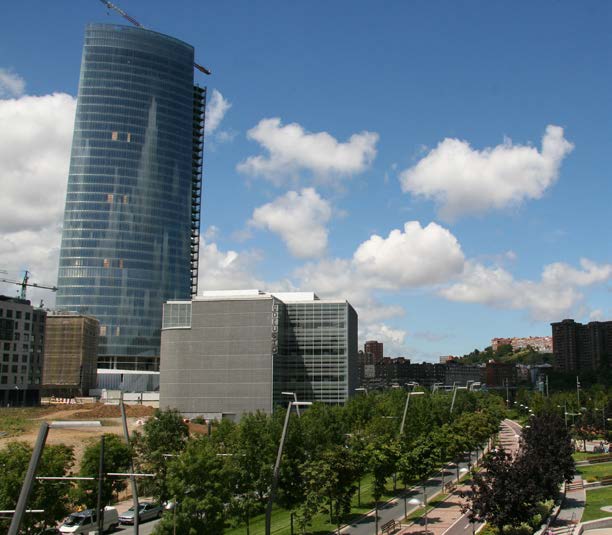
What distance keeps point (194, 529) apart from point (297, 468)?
575 inches

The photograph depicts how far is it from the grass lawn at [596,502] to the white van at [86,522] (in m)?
36.6

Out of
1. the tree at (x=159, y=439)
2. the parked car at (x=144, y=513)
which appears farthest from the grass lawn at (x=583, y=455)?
the parked car at (x=144, y=513)

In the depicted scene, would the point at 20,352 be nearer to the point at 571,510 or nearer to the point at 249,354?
the point at 249,354

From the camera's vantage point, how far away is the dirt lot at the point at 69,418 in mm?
80700

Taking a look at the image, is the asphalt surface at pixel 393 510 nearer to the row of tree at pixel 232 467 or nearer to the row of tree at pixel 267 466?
the row of tree at pixel 267 466

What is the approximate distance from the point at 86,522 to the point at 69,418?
66.8 metres

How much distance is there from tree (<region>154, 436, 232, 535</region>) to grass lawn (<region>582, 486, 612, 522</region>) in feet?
103

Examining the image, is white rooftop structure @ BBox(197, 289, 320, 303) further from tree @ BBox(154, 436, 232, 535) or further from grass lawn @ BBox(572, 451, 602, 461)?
tree @ BBox(154, 436, 232, 535)

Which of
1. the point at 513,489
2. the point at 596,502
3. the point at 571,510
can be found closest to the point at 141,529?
the point at 513,489

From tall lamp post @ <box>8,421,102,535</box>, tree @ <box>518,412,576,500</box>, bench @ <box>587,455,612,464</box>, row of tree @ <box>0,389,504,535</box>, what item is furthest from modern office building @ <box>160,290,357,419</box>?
tall lamp post @ <box>8,421,102,535</box>

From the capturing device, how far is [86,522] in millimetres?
47688

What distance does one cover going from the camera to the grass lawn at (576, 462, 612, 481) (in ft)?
227

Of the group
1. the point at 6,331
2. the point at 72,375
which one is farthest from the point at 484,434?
the point at 72,375

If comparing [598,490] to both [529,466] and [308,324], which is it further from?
[308,324]
